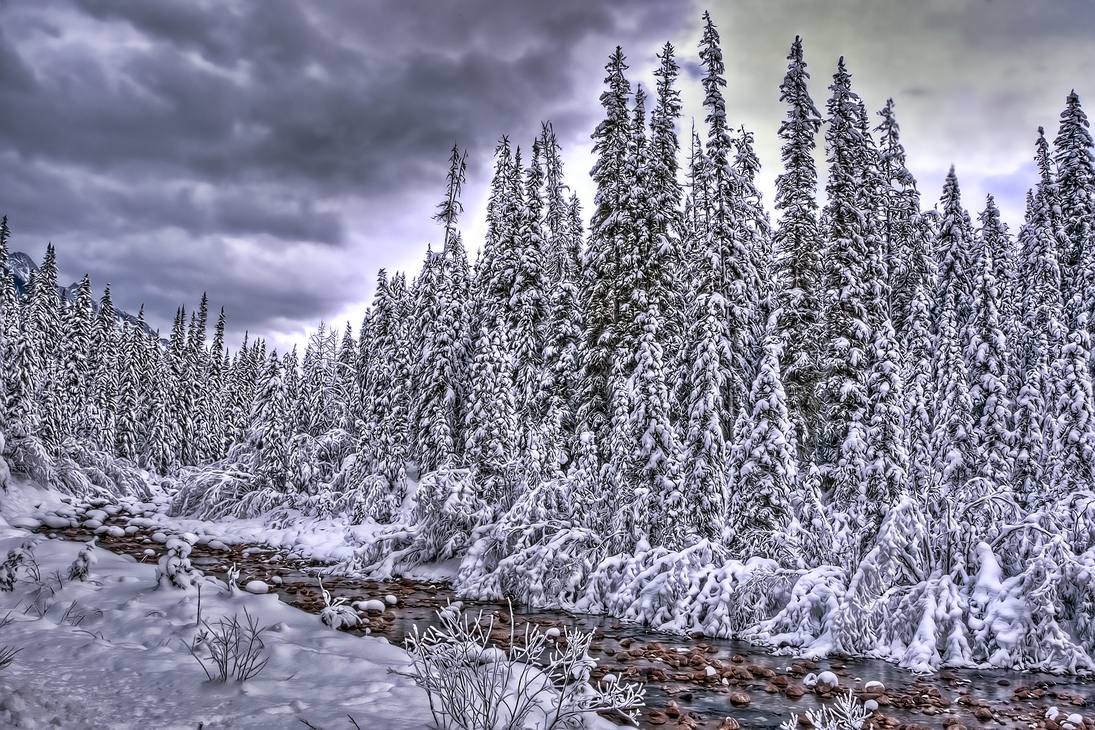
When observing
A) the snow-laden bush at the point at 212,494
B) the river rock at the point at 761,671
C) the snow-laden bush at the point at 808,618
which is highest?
the snow-laden bush at the point at 212,494

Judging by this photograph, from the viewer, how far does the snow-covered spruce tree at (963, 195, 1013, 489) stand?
2116 centimetres

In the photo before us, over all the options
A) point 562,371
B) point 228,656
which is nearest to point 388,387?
point 562,371

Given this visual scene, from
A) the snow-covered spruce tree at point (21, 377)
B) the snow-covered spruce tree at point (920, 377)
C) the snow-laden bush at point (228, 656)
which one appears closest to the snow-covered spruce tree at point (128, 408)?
the snow-covered spruce tree at point (21, 377)

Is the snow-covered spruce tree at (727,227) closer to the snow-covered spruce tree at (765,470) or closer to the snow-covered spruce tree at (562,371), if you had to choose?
the snow-covered spruce tree at (765,470)

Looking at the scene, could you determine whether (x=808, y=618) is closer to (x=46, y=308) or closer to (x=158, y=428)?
(x=158, y=428)

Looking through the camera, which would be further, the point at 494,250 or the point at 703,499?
the point at 494,250

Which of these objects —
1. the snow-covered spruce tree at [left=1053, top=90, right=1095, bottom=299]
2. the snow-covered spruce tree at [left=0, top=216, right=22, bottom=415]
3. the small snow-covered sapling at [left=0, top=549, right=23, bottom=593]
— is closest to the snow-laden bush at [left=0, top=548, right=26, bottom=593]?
the small snow-covered sapling at [left=0, top=549, right=23, bottom=593]

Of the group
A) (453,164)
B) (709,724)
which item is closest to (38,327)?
(453,164)

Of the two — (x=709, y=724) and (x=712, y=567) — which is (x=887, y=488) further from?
(x=709, y=724)

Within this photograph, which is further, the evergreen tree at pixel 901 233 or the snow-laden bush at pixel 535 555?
the evergreen tree at pixel 901 233

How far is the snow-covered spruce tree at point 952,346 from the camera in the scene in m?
21.8

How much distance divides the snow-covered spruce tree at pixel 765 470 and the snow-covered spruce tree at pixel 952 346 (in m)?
10.9

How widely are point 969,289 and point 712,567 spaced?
17593mm

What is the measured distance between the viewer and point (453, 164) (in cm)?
2512
